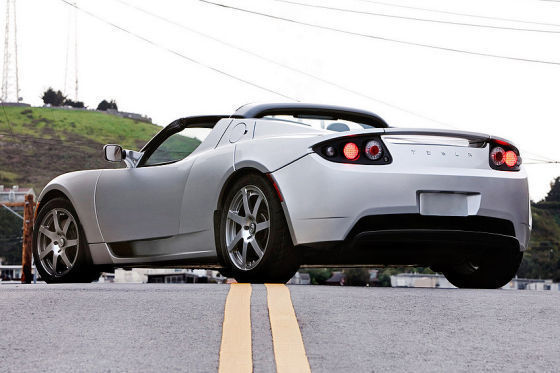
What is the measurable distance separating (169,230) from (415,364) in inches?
165

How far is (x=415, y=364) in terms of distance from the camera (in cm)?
413

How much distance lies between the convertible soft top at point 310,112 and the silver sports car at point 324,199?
0.5 inches

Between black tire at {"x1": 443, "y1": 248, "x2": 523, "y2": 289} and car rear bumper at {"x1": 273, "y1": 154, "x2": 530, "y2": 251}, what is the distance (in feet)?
2.57

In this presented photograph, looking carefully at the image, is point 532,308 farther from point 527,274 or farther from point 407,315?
point 527,274

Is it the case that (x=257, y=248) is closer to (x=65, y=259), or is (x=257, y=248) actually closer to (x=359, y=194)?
(x=359, y=194)

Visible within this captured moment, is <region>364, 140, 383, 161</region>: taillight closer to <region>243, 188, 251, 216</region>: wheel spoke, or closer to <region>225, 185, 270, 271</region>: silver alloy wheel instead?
<region>225, 185, 270, 271</region>: silver alloy wheel

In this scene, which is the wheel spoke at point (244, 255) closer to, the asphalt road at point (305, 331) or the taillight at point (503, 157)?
the asphalt road at point (305, 331)

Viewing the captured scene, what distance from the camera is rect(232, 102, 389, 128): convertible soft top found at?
7840 mm

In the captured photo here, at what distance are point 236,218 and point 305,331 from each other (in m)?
2.55

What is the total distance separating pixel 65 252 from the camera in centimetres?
905

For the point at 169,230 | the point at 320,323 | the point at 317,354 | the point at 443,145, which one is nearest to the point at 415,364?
the point at 317,354

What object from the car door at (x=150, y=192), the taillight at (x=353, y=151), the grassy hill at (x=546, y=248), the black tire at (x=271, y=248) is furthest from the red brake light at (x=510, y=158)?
the grassy hill at (x=546, y=248)

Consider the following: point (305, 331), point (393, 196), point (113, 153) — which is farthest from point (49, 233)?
point (305, 331)

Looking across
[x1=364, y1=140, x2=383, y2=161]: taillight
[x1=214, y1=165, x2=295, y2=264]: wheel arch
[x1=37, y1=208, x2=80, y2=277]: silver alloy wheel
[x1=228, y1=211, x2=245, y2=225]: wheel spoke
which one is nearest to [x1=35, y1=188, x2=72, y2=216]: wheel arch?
[x1=37, y1=208, x2=80, y2=277]: silver alloy wheel
